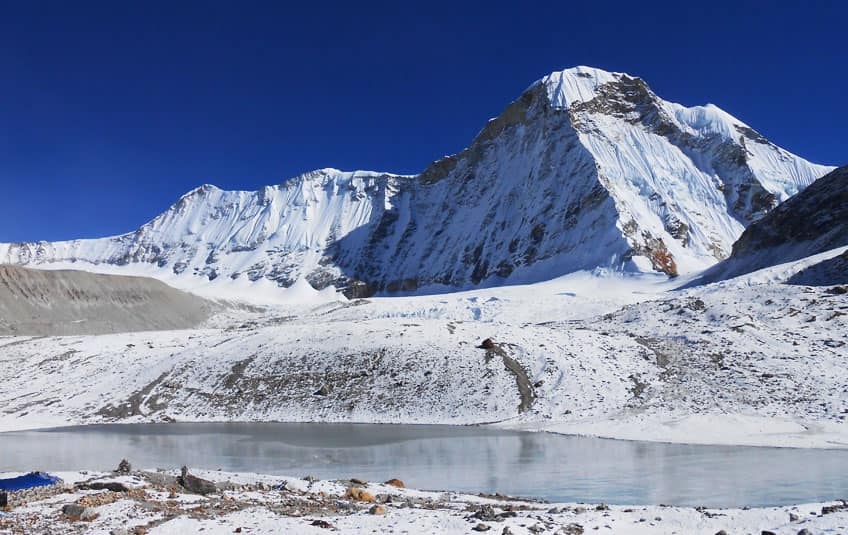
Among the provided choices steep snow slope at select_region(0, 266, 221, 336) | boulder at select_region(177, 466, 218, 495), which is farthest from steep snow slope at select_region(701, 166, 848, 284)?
steep snow slope at select_region(0, 266, 221, 336)

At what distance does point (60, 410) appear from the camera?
4419 cm

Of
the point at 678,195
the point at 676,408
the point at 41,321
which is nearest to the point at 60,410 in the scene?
the point at 676,408

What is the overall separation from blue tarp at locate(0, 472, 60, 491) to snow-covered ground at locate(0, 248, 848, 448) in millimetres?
21772

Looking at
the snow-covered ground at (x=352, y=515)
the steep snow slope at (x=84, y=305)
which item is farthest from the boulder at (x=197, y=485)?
the steep snow slope at (x=84, y=305)

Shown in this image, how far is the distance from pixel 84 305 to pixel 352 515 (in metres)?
107

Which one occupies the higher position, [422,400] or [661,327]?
[661,327]

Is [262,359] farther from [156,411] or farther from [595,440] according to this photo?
[595,440]

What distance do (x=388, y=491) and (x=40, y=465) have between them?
1440 centimetres

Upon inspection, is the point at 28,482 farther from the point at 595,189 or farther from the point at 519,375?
the point at 595,189

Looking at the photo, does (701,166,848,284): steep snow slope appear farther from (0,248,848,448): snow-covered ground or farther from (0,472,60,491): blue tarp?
(0,472,60,491): blue tarp

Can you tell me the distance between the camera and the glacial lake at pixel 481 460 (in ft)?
56.6

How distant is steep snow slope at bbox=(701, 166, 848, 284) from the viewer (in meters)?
77.5

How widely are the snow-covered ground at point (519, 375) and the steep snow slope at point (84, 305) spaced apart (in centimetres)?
4364

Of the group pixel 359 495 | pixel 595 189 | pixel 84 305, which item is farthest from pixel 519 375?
pixel 595 189
